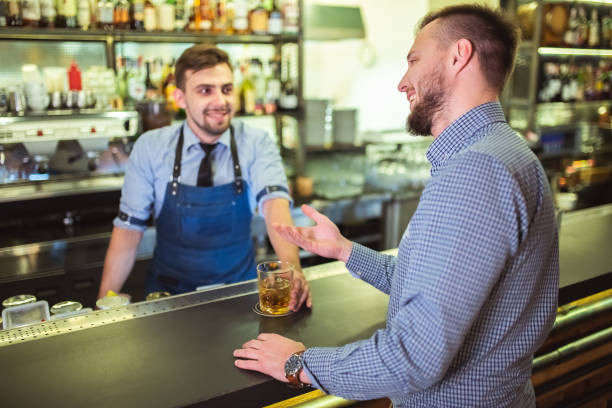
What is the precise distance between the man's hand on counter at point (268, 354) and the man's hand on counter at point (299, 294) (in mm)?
251

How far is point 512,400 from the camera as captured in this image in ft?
3.74

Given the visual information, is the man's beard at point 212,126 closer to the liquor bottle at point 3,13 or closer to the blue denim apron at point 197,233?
the blue denim apron at point 197,233

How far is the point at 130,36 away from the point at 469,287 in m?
3.06

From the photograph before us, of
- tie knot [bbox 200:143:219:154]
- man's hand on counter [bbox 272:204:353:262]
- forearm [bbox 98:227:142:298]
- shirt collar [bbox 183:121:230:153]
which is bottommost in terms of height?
forearm [bbox 98:227:142:298]

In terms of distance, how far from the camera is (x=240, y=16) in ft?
11.9

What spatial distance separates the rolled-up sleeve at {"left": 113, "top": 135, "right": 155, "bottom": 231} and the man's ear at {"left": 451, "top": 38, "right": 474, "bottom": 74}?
153 centimetres

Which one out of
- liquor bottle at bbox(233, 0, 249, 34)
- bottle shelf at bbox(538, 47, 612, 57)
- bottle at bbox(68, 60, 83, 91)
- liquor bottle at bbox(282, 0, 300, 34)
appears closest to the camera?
bottle at bbox(68, 60, 83, 91)

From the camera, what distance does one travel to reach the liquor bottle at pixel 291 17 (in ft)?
12.3

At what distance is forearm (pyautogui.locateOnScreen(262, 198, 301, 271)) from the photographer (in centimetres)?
205

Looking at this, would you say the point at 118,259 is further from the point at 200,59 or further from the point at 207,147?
the point at 200,59

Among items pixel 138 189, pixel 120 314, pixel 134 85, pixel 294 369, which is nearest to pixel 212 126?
pixel 138 189

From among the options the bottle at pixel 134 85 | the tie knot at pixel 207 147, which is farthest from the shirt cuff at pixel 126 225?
the bottle at pixel 134 85

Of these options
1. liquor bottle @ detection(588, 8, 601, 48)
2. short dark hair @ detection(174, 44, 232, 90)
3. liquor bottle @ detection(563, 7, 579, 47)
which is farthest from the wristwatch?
liquor bottle @ detection(588, 8, 601, 48)

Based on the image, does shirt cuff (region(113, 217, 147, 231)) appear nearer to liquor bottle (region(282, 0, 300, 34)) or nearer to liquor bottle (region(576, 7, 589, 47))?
liquor bottle (region(282, 0, 300, 34))
